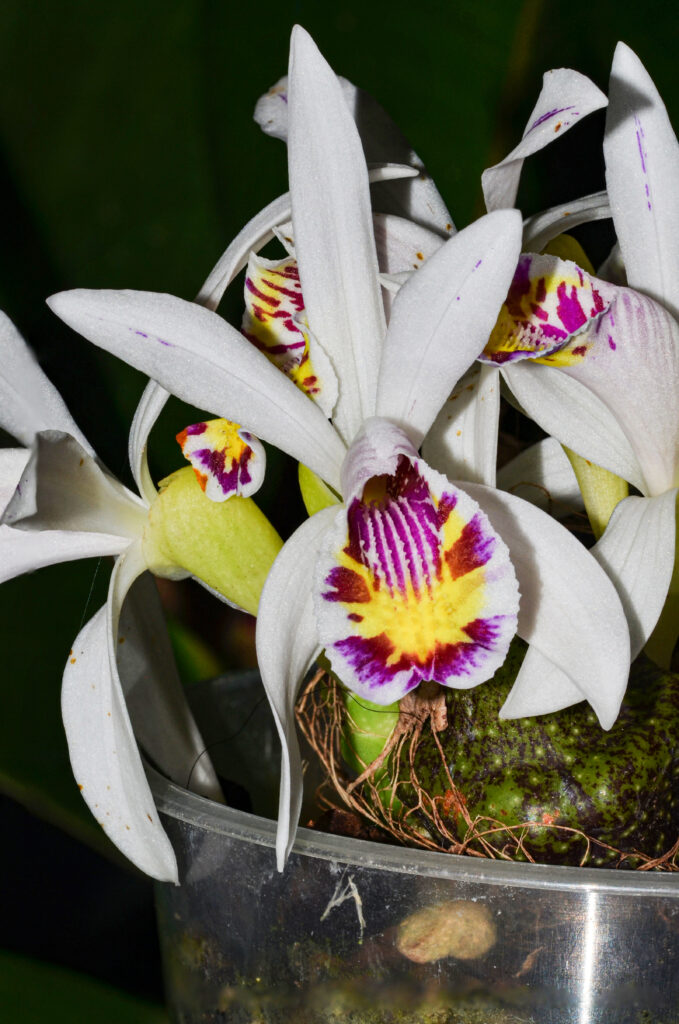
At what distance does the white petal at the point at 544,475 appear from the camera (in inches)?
22.4

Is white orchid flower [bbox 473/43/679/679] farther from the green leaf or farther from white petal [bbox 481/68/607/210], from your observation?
A: the green leaf

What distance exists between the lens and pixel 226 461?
0.43 meters

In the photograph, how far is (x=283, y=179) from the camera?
2.38ft

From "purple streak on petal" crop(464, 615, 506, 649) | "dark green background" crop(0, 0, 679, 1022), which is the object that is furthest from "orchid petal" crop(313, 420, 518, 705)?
"dark green background" crop(0, 0, 679, 1022)

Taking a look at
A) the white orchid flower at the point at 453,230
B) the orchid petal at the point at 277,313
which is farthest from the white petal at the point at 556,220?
the orchid petal at the point at 277,313

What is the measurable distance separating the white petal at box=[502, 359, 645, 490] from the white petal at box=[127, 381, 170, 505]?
0.16m

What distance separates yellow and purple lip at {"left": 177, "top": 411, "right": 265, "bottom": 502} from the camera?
1.41ft

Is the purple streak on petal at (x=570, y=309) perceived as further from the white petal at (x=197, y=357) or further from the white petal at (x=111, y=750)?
the white petal at (x=111, y=750)

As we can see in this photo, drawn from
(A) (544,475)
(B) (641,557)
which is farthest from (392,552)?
(A) (544,475)

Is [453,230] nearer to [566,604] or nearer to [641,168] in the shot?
[641,168]

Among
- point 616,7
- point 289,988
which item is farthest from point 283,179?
point 289,988

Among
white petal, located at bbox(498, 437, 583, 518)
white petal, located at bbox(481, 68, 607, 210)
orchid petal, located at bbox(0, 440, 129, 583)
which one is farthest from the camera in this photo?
white petal, located at bbox(498, 437, 583, 518)

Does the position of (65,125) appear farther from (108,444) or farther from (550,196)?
(550,196)

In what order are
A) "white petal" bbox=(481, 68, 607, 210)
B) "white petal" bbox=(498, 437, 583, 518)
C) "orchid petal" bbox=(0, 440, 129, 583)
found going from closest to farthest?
"white petal" bbox=(481, 68, 607, 210) → "orchid petal" bbox=(0, 440, 129, 583) → "white petal" bbox=(498, 437, 583, 518)
